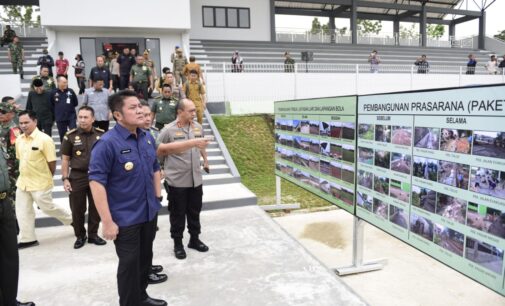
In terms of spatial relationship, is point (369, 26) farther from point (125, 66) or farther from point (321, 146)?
point (321, 146)

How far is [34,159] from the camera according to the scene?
461 cm

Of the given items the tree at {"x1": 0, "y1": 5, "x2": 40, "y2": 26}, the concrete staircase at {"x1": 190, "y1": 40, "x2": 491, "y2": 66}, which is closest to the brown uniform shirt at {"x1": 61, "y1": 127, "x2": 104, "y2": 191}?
the concrete staircase at {"x1": 190, "y1": 40, "x2": 491, "y2": 66}

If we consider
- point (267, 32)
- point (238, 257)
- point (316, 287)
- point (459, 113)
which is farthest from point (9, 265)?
point (267, 32)

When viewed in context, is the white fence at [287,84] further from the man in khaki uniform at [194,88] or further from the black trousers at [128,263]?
the black trousers at [128,263]

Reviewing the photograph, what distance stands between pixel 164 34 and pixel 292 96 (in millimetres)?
7071

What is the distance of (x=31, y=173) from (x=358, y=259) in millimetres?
4223

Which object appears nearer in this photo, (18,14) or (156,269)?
(156,269)

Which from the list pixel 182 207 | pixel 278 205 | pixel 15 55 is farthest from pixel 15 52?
pixel 182 207

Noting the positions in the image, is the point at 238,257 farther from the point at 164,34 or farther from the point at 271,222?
the point at 164,34

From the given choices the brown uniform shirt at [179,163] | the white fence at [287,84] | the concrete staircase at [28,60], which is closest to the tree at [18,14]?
the concrete staircase at [28,60]

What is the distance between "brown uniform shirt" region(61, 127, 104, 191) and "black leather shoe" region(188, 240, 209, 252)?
1606mm

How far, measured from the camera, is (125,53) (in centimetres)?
1112

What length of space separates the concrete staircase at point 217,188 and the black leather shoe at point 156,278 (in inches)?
91.5

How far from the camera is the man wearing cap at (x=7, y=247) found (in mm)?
2916
